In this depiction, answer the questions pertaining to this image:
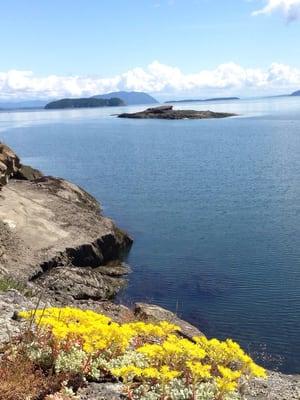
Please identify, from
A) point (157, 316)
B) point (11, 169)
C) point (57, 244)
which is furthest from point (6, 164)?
point (157, 316)

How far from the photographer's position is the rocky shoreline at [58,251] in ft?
78.7

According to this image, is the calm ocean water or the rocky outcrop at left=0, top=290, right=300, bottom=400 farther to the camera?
the calm ocean water

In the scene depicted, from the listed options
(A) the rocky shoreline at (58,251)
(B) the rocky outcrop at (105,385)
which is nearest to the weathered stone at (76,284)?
(A) the rocky shoreline at (58,251)

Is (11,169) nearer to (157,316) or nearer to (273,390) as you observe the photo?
(157,316)

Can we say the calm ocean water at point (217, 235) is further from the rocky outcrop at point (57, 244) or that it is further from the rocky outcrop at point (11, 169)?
the rocky outcrop at point (11, 169)

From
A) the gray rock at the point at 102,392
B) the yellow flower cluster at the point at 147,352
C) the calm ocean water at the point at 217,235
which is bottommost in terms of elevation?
the calm ocean water at the point at 217,235

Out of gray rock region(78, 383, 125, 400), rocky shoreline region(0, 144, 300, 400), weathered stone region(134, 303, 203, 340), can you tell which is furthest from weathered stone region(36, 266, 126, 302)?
gray rock region(78, 383, 125, 400)

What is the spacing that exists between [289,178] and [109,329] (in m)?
60.5

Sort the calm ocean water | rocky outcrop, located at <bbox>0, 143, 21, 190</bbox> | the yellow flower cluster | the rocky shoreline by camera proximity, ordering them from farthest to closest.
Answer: rocky outcrop, located at <bbox>0, 143, 21, 190</bbox>, the calm ocean water, the rocky shoreline, the yellow flower cluster

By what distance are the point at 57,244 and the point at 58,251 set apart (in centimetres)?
106

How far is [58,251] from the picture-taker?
32938mm

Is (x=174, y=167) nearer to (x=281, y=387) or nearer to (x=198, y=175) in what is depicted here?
(x=198, y=175)

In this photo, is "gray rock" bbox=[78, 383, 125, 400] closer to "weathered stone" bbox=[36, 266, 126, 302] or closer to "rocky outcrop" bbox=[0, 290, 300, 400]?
"rocky outcrop" bbox=[0, 290, 300, 400]

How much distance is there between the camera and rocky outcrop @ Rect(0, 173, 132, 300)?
2936cm
